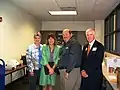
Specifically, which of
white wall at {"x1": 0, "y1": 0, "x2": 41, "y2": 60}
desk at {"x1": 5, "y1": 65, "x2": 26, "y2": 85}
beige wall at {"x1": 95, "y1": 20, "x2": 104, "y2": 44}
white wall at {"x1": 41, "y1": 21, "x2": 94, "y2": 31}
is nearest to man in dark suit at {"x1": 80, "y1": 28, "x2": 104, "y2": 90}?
desk at {"x1": 5, "y1": 65, "x2": 26, "y2": 85}

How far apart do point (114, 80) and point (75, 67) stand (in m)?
0.92

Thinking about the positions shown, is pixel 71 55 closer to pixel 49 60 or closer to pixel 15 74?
pixel 49 60

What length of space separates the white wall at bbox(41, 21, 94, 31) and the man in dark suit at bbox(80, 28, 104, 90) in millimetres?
7532

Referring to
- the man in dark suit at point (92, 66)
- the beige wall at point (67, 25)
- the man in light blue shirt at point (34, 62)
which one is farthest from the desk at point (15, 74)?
the beige wall at point (67, 25)

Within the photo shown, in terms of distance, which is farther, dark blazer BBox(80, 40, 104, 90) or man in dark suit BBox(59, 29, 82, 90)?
man in dark suit BBox(59, 29, 82, 90)

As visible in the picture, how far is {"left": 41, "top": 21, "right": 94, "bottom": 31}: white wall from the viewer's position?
11.1m

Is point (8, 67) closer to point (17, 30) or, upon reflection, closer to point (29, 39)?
point (17, 30)

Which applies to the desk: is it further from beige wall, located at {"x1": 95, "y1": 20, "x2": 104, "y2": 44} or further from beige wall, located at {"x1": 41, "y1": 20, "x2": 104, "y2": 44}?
beige wall, located at {"x1": 95, "y1": 20, "x2": 104, "y2": 44}

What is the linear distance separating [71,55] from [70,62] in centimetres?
13

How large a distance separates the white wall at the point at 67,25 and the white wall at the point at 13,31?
7.99 ft

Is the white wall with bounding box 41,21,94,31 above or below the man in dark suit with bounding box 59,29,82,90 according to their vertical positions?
above

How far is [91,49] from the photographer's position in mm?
3564

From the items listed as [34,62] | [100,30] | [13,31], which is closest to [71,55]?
[34,62]

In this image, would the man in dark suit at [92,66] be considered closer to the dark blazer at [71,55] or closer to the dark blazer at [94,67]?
the dark blazer at [94,67]
